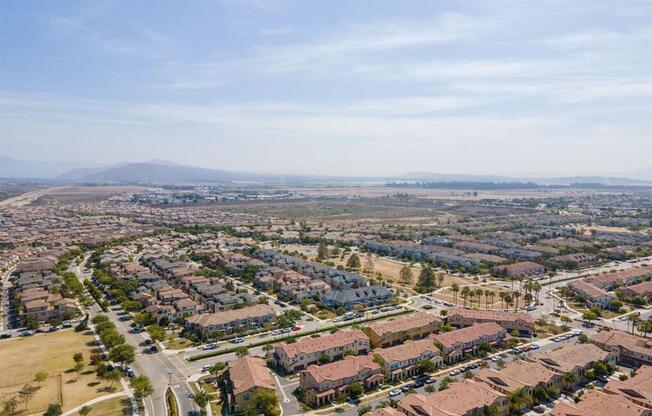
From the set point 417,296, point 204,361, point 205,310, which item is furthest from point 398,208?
point 204,361

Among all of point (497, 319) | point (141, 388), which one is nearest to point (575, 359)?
point (497, 319)

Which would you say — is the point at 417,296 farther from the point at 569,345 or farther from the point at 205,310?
the point at 205,310

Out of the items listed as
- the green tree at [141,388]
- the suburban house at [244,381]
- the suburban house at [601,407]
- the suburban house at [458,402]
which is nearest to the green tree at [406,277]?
the suburban house at [244,381]

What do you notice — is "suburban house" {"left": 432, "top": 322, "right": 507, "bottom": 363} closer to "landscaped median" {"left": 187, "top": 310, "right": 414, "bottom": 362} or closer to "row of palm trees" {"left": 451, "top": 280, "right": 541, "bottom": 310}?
"landscaped median" {"left": 187, "top": 310, "right": 414, "bottom": 362}

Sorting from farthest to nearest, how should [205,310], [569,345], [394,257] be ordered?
1. [394,257]
2. [205,310]
3. [569,345]

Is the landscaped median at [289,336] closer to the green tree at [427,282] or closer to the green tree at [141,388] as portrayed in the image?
the green tree at [141,388]

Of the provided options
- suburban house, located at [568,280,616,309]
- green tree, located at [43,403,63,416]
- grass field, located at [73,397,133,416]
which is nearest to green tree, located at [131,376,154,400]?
grass field, located at [73,397,133,416]
